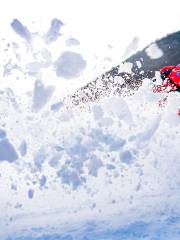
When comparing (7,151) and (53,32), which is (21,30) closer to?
(53,32)

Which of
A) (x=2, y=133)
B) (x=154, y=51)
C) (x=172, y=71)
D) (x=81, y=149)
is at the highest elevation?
(x=154, y=51)

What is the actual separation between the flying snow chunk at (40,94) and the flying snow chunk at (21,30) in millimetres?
278

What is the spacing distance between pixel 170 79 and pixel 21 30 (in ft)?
2.98

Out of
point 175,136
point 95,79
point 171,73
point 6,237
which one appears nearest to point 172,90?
point 171,73

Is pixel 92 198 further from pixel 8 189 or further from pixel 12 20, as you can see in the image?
pixel 12 20

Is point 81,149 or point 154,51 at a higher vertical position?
point 154,51

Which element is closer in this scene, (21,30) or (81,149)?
(81,149)

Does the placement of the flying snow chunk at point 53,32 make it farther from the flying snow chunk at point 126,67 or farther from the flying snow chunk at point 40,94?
the flying snow chunk at point 126,67

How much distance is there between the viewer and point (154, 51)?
2.29 meters

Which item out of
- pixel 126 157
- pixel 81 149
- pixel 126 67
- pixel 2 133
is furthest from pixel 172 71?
pixel 2 133

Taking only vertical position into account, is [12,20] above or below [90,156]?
above

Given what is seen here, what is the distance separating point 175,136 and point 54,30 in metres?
0.92

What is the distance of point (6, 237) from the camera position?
2.31 metres

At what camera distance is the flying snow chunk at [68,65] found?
2.36 meters
